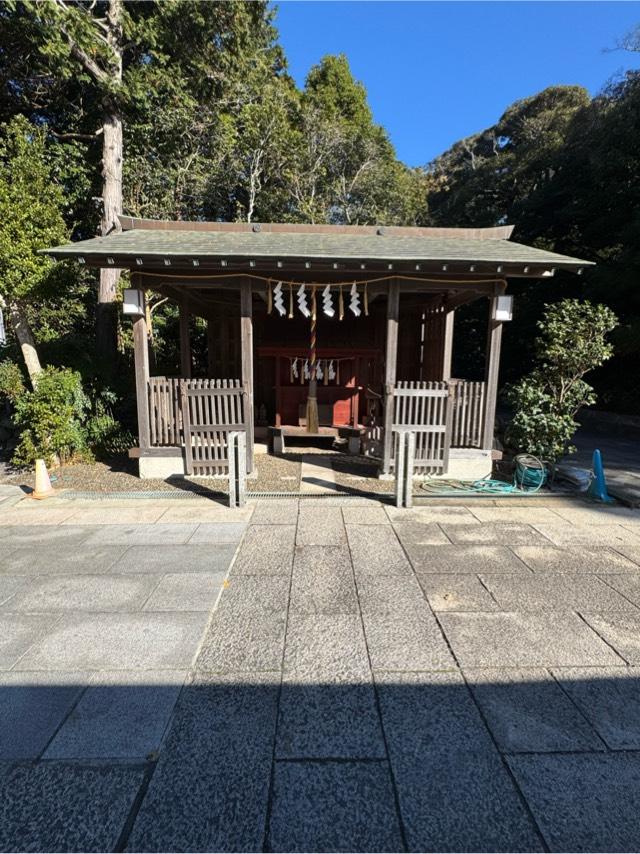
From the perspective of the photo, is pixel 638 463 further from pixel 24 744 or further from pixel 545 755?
pixel 24 744

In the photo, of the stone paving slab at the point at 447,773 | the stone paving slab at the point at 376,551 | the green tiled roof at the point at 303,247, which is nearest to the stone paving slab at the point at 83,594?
the stone paving slab at the point at 376,551

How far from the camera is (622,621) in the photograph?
3.03 m

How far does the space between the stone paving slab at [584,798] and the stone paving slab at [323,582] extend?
146 centimetres

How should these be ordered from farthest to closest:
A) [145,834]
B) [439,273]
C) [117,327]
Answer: [117,327] < [439,273] < [145,834]

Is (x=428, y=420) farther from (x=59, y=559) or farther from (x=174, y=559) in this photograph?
(x=59, y=559)

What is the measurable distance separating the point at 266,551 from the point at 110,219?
32.9 feet

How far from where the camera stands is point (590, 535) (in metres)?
4.60

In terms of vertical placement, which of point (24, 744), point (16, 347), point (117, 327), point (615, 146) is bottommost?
point (24, 744)

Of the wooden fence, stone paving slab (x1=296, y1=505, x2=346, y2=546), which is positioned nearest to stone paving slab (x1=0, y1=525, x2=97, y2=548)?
the wooden fence

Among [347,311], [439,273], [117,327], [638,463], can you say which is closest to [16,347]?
[117,327]

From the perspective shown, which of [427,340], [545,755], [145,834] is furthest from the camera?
[427,340]

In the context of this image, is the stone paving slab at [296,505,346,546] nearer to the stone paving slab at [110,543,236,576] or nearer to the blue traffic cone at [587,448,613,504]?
the stone paving slab at [110,543,236,576]

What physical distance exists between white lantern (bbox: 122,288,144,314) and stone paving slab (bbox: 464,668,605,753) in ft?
20.9

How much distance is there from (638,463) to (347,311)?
669 centimetres
